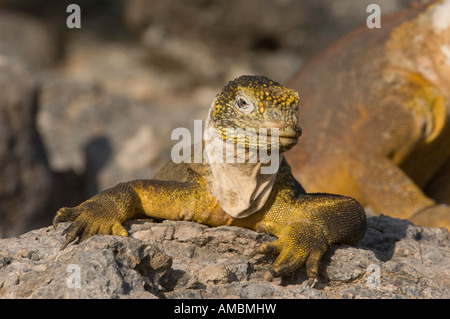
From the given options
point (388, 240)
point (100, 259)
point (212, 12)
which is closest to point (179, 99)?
point (212, 12)

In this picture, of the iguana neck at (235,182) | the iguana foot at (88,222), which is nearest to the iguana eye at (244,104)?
the iguana neck at (235,182)

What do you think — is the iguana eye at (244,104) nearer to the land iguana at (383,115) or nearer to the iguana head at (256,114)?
the iguana head at (256,114)

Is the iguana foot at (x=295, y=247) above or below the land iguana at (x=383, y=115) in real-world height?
below

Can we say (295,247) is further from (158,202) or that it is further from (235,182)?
(158,202)

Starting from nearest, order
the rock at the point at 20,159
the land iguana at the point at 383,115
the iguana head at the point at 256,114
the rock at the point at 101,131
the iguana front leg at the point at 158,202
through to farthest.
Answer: the iguana head at the point at 256,114
the iguana front leg at the point at 158,202
the land iguana at the point at 383,115
the rock at the point at 20,159
the rock at the point at 101,131

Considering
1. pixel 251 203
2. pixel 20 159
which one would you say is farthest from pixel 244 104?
pixel 20 159

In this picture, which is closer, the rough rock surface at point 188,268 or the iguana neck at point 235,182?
the rough rock surface at point 188,268

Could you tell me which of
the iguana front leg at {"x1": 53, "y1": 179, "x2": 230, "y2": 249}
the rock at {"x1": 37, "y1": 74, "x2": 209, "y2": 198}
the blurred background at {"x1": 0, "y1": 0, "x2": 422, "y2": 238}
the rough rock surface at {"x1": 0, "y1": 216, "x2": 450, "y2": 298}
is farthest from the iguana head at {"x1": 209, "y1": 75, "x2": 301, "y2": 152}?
the rock at {"x1": 37, "y1": 74, "x2": 209, "y2": 198}

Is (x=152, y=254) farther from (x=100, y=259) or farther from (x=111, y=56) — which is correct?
(x=111, y=56)
